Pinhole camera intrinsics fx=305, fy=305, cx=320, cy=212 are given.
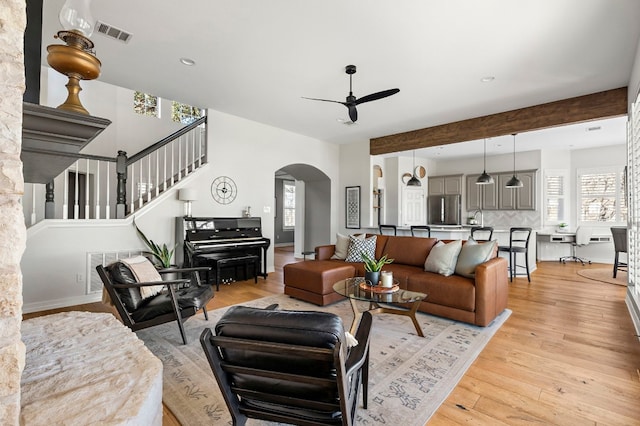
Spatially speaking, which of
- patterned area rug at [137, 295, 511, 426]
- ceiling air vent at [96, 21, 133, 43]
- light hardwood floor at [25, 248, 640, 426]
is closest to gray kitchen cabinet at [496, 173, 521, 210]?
light hardwood floor at [25, 248, 640, 426]

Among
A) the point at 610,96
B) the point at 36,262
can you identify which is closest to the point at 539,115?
the point at 610,96

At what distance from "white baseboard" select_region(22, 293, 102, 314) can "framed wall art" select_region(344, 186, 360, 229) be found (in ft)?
16.9

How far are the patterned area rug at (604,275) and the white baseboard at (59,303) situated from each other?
26.7ft

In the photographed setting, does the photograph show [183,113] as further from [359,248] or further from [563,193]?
[563,193]

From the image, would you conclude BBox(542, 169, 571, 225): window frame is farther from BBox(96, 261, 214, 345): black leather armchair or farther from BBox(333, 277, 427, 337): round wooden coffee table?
BBox(96, 261, 214, 345): black leather armchair

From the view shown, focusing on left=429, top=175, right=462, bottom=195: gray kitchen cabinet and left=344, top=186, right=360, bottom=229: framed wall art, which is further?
left=429, top=175, right=462, bottom=195: gray kitchen cabinet

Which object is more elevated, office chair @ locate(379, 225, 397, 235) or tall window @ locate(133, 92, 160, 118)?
tall window @ locate(133, 92, 160, 118)

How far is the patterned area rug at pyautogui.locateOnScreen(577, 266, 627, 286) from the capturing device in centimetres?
535

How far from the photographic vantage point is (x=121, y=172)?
4363 mm

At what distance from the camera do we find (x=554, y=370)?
239 centimetres

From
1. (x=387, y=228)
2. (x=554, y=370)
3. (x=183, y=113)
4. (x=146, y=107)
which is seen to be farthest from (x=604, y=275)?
(x=146, y=107)

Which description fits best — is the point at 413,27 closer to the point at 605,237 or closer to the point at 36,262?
the point at 36,262

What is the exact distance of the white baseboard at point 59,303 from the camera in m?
3.68

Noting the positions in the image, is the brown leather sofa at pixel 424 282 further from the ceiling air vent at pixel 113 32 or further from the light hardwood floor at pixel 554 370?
the ceiling air vent at pixel 113 32
